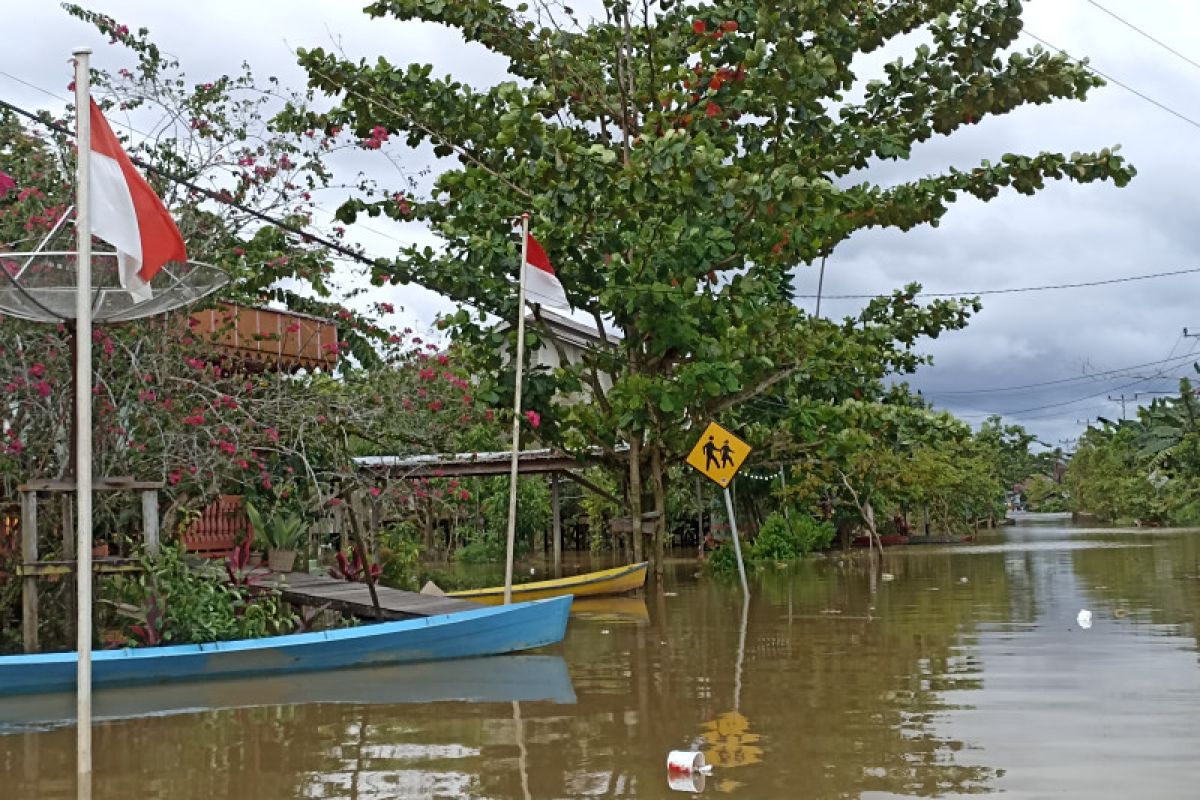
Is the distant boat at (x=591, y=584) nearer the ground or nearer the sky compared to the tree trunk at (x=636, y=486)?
nearer the ground

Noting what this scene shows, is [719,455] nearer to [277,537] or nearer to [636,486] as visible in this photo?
[636,486]

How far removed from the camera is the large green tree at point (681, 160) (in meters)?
A: 15.8

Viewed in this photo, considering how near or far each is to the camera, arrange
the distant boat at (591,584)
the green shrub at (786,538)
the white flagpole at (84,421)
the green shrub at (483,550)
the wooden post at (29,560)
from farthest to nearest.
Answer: the green shrub at (483,550)
the green shrub at (786,538)
the distant boat at (591,584)
the wooden post at (29,560)
the white flagpole at (84,421)

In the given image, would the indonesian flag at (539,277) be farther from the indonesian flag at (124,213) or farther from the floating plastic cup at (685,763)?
the floating plastic cup at (685,763)

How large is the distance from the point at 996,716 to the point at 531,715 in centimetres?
337

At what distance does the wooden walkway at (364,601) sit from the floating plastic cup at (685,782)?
21.4ft

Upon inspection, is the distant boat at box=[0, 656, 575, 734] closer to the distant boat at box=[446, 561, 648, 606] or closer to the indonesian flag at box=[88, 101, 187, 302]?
the indonesian flag at box=[88, 101, 187, 302]

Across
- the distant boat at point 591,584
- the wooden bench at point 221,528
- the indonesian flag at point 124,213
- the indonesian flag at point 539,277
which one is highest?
the indonesian flag at point 539,277

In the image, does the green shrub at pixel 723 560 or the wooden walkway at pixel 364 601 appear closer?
the wooden walkway at pixel 364 601

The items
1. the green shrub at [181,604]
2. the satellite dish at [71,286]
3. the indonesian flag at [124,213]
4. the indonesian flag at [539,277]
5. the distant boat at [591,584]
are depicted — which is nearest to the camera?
the indonesian flag at [124,213]

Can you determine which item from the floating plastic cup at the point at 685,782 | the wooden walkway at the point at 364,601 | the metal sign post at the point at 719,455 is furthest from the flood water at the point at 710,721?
the metal sign post at the point at 719,455

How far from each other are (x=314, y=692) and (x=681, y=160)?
24.9ft

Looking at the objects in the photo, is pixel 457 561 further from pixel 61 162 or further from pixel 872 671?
pixel 872 671

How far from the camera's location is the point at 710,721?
871 cm
